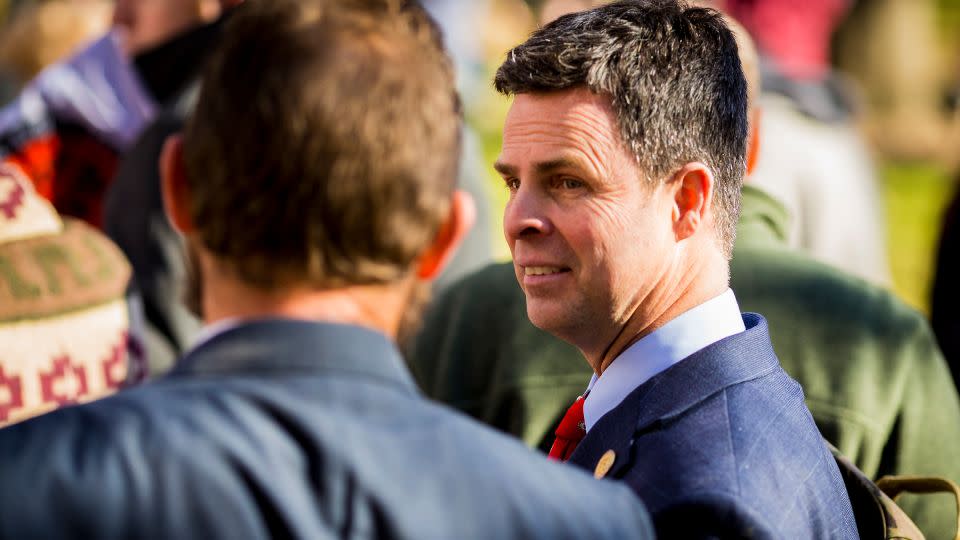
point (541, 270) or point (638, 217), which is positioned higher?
point (638, 217)

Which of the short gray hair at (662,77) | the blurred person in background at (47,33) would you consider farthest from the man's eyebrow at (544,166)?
the blurred person in background at (47,33)

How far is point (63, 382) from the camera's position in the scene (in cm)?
250

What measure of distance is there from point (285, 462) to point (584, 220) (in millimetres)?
992

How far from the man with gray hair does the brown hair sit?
0.65 m

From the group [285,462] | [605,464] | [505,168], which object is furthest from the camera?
[505,168]

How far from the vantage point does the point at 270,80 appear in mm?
1504

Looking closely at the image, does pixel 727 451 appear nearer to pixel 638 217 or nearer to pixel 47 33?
pixel 638 217

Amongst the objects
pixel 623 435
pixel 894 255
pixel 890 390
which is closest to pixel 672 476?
pixel 623 435

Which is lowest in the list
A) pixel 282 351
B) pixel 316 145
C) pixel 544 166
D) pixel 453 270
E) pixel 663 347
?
pixel 453 270

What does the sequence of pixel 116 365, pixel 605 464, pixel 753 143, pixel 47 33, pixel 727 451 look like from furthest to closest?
1. pixel 47 33
2. pixel 753 143
3. pixel 116 365
4. pixel 605 464
5. pixel 727 451

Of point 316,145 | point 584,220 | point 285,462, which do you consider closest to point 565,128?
point 584,220

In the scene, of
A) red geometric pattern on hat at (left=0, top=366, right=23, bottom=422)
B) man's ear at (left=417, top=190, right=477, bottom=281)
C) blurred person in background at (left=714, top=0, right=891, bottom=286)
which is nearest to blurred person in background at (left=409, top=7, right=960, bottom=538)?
red geometric pattern on hat at (left=0, top=366, right=23, bottom=422)

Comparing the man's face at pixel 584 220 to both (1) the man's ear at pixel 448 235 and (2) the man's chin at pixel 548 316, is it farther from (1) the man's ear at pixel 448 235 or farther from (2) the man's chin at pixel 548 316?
(1) the man's ear at pixel 448 235

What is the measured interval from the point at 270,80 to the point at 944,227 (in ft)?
11.2
